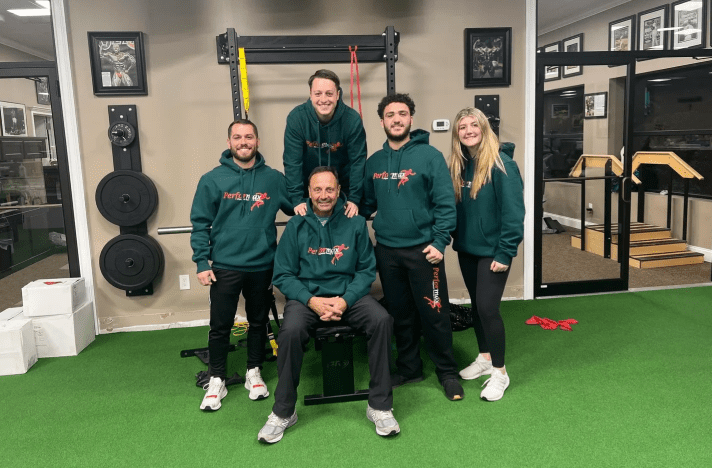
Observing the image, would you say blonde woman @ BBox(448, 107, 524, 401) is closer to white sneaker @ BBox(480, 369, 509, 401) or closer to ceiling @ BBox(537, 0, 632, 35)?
white sneaker @ BBox(480, 369, 509, 401)

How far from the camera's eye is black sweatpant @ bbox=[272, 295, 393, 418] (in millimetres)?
2430

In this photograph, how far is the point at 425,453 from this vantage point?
223 centimetres

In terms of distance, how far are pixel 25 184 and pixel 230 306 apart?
9.89 feet

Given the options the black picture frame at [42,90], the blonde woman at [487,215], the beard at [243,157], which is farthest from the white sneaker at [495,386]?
the black picture frame at [42,90]

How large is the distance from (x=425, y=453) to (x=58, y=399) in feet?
6.42

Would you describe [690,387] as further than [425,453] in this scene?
Yes

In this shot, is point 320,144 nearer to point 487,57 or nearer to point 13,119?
point 487,57

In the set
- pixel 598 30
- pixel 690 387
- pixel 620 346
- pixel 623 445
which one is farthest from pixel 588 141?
pixel 623 445

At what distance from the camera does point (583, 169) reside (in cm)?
596

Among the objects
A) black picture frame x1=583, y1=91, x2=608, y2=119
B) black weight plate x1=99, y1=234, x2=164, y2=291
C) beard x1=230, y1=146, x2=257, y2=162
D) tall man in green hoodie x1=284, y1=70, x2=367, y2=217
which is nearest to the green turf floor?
black weight plate x1=99, y1=234, x2=164, y2=291

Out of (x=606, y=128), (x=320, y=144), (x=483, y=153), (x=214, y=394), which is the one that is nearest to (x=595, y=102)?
(x=606, y=128)

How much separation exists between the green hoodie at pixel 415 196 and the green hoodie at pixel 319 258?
207mm

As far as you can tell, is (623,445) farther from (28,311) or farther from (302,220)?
(28,311)

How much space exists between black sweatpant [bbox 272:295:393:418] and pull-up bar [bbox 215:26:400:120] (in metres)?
1.49
